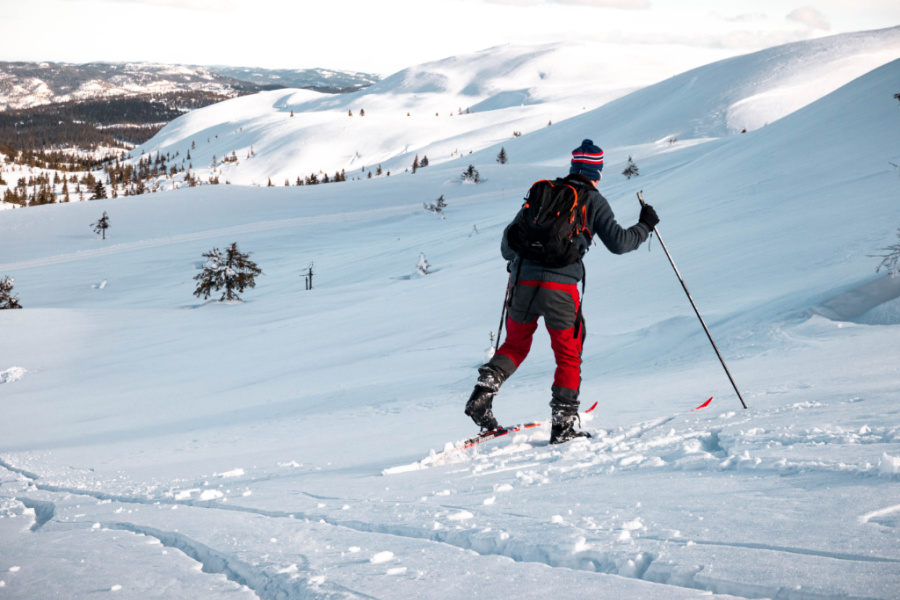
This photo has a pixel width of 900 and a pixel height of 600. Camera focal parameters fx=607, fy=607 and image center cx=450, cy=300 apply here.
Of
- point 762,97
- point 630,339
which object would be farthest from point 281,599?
point 762,97

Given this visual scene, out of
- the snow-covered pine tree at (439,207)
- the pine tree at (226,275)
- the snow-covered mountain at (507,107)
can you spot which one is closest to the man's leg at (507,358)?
the pine tree at (226,275)

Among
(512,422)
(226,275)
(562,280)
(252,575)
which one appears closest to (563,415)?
(562,280)

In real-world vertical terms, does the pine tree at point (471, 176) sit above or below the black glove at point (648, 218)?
above

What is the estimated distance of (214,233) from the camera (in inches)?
1508

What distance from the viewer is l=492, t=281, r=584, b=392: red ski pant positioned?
3.88m

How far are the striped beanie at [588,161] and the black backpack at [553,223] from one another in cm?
24

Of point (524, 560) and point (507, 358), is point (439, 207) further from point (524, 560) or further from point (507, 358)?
point (524, 560)

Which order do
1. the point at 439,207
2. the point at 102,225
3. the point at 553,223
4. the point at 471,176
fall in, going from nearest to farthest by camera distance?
1. the point at 553,223
2. the point at 439,207
3. the point at 102,225
4. the point at 471,176

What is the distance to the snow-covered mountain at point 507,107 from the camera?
5641 cm

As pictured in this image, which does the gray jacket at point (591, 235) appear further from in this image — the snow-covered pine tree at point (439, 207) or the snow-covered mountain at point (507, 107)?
the snow-covered mountain at point (507, 107)

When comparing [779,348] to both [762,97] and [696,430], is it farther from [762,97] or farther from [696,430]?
[762,97]

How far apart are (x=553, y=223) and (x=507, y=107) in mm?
130826

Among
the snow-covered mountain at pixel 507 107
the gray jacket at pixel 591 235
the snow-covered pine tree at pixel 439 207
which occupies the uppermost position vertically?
the snow-covered mountain at pixel 507 107

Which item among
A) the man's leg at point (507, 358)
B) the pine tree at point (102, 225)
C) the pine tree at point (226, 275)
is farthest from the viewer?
the pine tree at point (102, 225)
